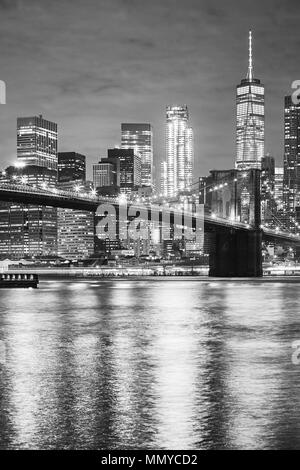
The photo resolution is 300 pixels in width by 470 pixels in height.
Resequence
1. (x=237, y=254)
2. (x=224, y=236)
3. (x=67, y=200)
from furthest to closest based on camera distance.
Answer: (x=224, y=236)
(x=237, y=254)
(x=67, y=200)

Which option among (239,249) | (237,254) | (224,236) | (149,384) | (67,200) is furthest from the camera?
(224,236)

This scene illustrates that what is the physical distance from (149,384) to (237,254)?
6891cm

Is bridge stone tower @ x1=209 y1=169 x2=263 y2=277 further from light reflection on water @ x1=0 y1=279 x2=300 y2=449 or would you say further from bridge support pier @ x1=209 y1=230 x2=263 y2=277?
light reflection on water @ x1=0 y1=279 x2=300 y2=449

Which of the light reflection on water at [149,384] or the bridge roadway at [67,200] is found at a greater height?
the bridge roadway at [67,200]

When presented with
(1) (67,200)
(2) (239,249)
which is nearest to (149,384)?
(1) (67,200)

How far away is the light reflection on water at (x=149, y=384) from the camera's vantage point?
9.12 meters

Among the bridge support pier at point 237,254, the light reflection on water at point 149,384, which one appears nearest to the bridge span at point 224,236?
the bridge support pier at point 237,254

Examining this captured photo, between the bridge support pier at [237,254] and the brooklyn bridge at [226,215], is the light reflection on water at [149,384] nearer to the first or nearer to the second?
the brooklyn bridge at [226,215]

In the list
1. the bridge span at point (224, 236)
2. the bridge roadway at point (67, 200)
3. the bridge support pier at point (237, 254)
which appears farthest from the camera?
the bridge support pier at point (237, 254)

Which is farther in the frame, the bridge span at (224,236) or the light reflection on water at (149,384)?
the bridge span at (224,236)

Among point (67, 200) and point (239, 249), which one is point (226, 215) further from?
point (67, 200)

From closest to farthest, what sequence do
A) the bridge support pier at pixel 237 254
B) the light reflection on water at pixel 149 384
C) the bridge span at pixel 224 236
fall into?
the light reflection on water at pixel 149 384 < the bridge span at pixel 224 236 < the bridge support pier at pixel 237 254

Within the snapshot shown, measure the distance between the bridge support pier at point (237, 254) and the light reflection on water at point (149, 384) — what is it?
54.5 metres

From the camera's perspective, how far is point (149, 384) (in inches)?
496
